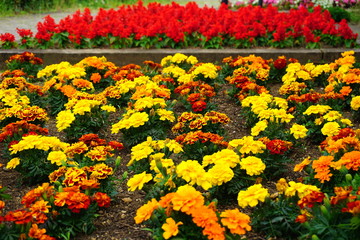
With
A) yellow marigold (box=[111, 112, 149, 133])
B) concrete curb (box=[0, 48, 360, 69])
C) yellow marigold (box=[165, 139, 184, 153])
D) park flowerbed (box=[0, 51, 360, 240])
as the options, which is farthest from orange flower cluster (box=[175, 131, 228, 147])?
concrete curb (box=[0, 48, 360, 69])

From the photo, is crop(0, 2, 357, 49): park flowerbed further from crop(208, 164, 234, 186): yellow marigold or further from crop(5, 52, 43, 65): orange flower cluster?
crop(208, 164, 234, 186): yellow marigold

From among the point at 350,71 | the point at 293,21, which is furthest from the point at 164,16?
the point at 350,71

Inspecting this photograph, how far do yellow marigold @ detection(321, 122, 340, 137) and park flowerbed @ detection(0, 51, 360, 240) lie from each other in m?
0.05

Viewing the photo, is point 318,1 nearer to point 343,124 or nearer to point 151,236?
point 343,124

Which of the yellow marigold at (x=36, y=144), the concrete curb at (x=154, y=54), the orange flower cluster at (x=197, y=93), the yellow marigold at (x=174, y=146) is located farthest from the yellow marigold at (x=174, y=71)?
the yellow marigold at (x=36, y=144)

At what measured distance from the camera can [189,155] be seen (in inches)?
173

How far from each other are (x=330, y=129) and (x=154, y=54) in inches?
149

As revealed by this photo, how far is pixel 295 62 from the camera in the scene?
6.84m

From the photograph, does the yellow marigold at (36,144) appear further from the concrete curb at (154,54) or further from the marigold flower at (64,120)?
the concrete curb at (154,54)

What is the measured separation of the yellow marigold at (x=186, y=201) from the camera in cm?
301

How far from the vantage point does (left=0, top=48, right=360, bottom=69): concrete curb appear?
752cm

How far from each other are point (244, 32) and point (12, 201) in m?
5.03

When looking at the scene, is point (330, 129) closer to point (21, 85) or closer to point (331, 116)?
point (331, 116)

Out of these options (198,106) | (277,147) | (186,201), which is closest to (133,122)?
(198,106)
